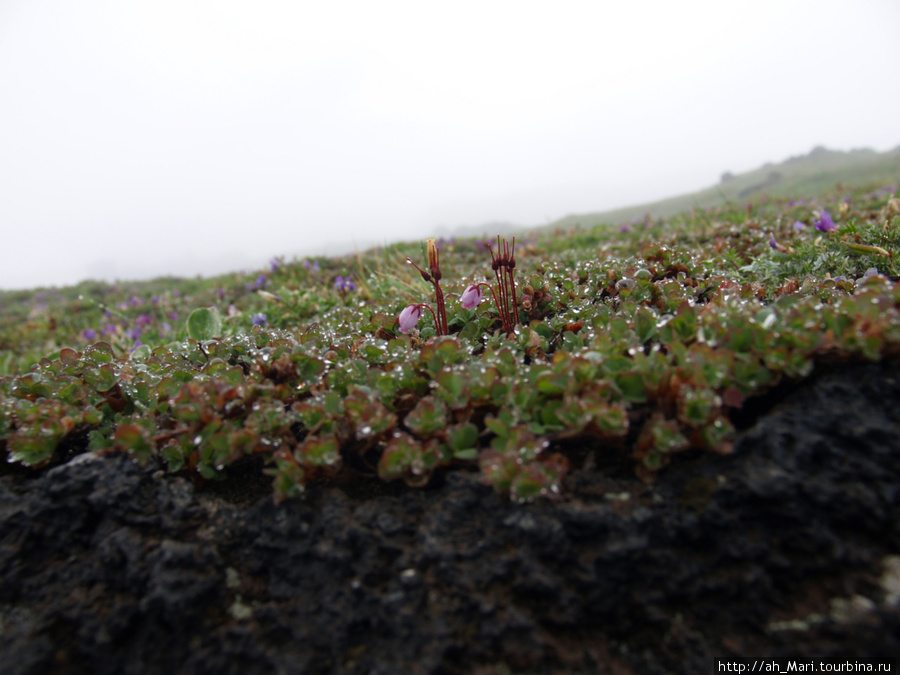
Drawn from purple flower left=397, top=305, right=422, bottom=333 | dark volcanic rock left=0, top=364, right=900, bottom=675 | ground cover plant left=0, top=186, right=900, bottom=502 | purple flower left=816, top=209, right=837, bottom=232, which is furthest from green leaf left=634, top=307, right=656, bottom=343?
purple flower left=816, top=209, right=837, bottom=232

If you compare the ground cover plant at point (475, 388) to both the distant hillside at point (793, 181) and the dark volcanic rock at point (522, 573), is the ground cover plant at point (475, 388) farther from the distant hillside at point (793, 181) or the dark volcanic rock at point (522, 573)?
the distant hillside at point (793, 181)

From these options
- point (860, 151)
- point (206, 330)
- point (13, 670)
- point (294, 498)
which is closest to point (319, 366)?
point (294, 498)

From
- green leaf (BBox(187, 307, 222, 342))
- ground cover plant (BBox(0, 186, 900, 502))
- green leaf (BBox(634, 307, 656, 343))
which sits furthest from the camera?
green leaf (BBox(187, 307, 222, 342))

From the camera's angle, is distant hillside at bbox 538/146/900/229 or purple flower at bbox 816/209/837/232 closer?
purple flower at bbox 816/209/837/232

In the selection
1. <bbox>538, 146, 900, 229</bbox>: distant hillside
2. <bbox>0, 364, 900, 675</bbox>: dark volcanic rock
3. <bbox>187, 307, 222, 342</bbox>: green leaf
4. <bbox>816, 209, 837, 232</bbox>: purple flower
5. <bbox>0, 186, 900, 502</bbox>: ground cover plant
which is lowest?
<bbox>0, 364, 900, 675</bbox>: dark volcanic rock

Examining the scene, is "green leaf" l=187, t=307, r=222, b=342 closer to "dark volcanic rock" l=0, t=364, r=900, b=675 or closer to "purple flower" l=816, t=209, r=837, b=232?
"dark volcanic rock" l=0, t=364, r=900, b=675

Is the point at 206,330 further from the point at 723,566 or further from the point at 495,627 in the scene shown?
the point at 723,566

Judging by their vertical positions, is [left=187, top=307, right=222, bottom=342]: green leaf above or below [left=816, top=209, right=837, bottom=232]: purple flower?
below
